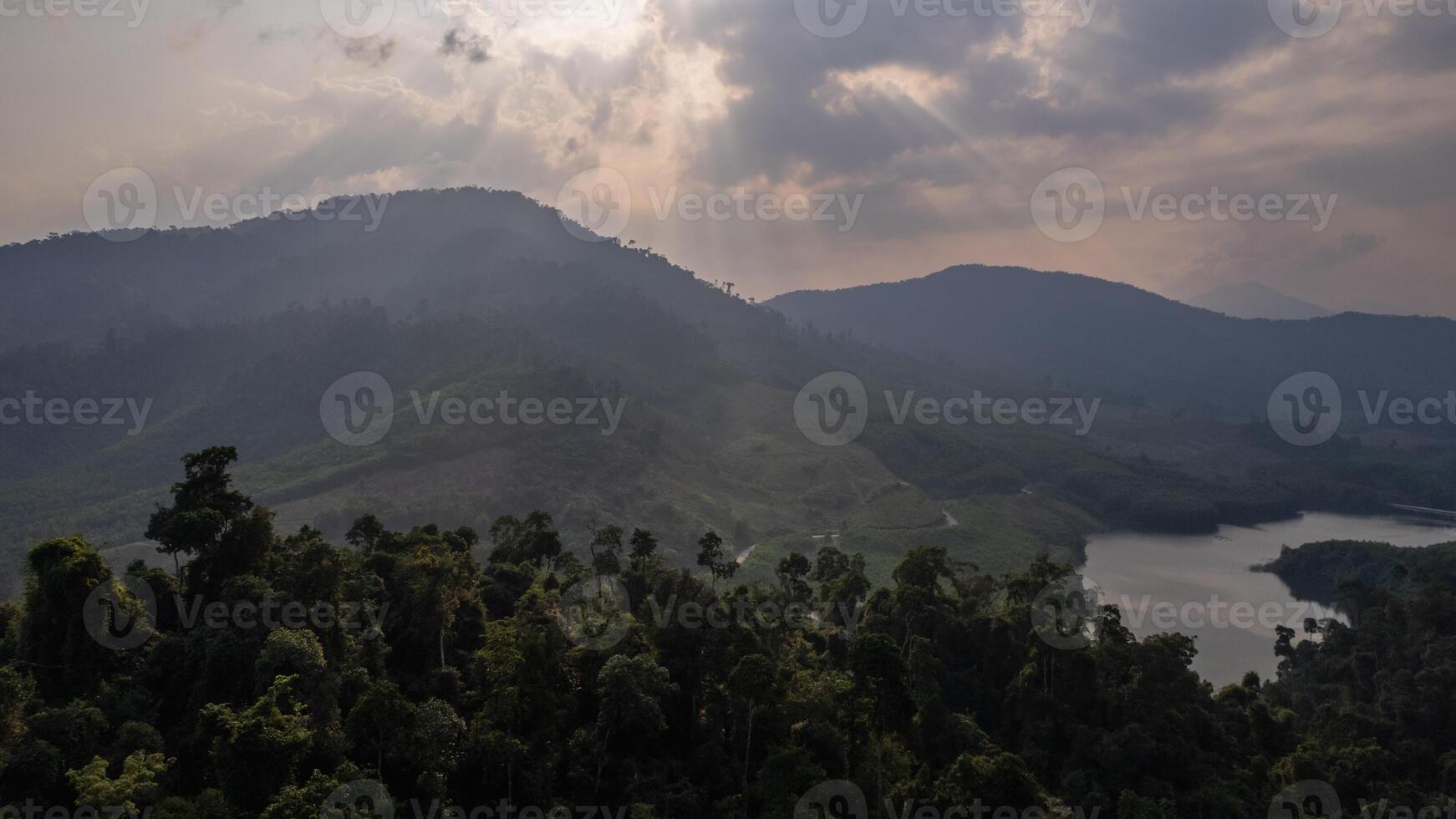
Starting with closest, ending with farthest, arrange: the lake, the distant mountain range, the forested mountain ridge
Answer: the forested mountain ridge → the lake → the distant mountain range

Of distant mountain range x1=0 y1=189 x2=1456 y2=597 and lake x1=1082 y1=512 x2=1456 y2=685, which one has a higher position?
distant mountain range x1=0 y1=189 x2=1456 y2=597

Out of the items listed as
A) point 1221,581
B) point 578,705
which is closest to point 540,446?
point 578,705

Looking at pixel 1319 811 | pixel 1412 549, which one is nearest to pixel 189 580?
pixel 1319 811

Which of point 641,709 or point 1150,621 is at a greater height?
point 641,709

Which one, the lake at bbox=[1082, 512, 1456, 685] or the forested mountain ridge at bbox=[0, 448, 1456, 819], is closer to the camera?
the forested mountain ridge at bbox=[0, 448, 1456, 819]

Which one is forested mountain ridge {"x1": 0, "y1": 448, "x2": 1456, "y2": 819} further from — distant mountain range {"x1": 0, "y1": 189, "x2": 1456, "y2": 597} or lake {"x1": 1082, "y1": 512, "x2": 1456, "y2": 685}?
distant mountain range {"x1": 0, "y1": 189, "x2": 1456, "y2": 597}

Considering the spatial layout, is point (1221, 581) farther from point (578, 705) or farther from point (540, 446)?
point (578, 705)

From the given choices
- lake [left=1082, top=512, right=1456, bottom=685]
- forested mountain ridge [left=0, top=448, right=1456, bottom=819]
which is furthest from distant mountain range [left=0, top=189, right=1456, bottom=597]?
forested mountain ridge [left=0, top=448, right=1456, bottom=819]

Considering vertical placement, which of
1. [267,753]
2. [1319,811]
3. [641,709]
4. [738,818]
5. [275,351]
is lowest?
[1319,811]

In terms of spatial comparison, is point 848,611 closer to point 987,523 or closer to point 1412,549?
point 987,523
